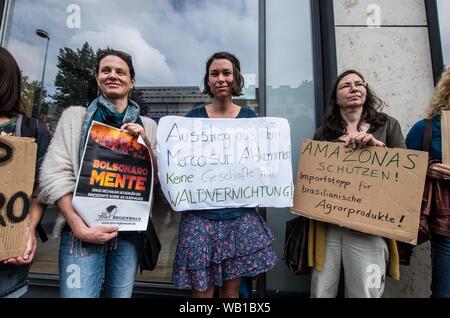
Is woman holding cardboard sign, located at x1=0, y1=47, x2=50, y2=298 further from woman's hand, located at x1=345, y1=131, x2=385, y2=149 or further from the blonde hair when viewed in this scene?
the blonde hair

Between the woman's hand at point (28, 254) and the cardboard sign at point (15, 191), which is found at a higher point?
the cardboard sign at point (15, 191)

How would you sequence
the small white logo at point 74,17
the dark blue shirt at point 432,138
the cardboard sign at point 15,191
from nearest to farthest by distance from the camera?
the cardboard sign at point 15,191, the dark blue shirt at point 432,138, the small white logo at point 74,17

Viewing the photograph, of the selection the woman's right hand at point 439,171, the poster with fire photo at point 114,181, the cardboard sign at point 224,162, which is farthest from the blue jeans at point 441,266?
the poster with fire photo at point 114,181

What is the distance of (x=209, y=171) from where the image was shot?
1729 millimetres

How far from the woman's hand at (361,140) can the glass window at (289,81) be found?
1.02m

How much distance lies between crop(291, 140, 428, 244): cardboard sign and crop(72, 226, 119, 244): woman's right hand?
1.14m

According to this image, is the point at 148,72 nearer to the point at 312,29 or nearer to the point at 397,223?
the point at 312,29

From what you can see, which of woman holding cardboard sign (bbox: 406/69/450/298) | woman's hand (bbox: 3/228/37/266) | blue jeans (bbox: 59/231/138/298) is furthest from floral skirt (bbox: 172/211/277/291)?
woman holding cardboard sign (bbox: 406/69/450/298)

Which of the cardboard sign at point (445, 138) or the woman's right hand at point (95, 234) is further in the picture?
the cardboard sign at point (445, 138)

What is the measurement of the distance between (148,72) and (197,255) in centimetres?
296

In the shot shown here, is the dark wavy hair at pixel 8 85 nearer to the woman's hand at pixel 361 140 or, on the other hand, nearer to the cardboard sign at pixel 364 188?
the cardboard sign at pixel 364 188

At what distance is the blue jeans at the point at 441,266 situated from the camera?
5.42 ft

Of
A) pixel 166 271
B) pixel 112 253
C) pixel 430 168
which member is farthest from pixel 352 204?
pixel 166 271

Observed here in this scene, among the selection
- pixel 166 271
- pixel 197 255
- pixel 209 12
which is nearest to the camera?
pixel 197 255
